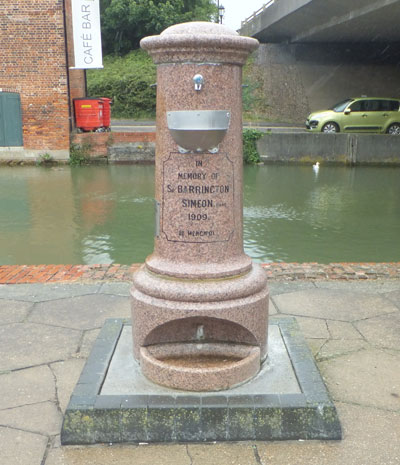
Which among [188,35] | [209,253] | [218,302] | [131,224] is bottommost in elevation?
[131,224]

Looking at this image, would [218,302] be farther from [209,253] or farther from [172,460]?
[172,460]

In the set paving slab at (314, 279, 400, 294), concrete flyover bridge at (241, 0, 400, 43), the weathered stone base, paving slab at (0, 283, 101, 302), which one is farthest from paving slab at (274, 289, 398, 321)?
concrete flyover bridge at (241, 0, 400, 43)

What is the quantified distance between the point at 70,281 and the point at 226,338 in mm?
2569

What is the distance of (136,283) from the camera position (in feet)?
10.6

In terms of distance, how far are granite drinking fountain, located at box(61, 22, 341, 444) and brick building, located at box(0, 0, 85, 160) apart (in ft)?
47.0

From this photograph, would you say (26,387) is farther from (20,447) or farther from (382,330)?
(382,330)

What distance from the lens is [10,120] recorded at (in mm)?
16547

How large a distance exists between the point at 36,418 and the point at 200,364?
0.97m

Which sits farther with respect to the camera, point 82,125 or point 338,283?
point 82,125

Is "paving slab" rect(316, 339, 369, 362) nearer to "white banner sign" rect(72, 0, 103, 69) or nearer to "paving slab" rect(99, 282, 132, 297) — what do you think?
"paving slab" rect(99, 282, 132, 297)

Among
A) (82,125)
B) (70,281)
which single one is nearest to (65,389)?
(70,281)

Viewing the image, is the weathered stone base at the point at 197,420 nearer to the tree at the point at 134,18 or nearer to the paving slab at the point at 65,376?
the paving slab at the point at 65,376

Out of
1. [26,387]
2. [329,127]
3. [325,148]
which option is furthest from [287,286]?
[329,127]

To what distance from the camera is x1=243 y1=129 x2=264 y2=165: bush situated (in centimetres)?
1750
